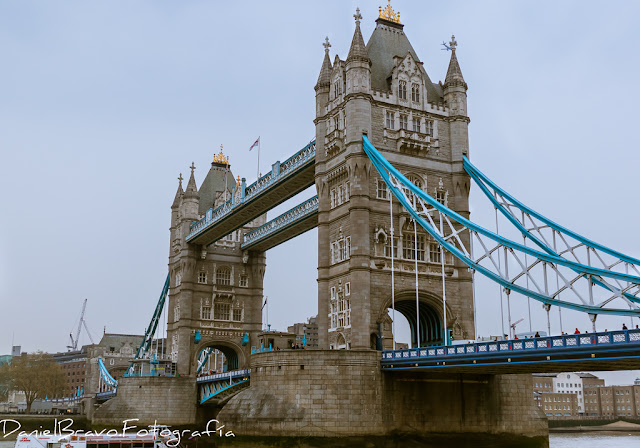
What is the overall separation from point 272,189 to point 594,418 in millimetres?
94971

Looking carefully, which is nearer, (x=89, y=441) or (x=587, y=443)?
(x=89, y=441)

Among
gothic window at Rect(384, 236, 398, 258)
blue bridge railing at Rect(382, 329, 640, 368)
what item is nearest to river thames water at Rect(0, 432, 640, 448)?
gothic window at Rect(384, 236, 398, 258)

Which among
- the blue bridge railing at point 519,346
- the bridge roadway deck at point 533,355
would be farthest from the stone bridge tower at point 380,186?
the bridge roadway deck at point 533,355

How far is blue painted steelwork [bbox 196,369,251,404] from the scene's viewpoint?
5708 cm

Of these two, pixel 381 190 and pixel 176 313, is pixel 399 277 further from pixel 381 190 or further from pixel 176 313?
pixel 176 313

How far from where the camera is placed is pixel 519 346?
33375mm

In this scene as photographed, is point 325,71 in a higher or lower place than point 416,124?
higher

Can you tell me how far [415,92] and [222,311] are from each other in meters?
36.1

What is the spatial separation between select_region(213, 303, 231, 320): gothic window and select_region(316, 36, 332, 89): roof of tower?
32.0m

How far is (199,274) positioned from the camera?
248ft

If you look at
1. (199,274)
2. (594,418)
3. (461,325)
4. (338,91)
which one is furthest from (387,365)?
(594,418)

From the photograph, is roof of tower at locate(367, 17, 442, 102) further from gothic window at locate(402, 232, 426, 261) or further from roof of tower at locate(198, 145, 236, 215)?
roof of tower at locate(198, 145, 236, 215)

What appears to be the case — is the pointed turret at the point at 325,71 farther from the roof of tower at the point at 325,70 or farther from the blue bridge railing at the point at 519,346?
the blue bridge railing at the point at 519,346

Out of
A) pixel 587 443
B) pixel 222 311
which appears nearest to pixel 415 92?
pixel 222 311
